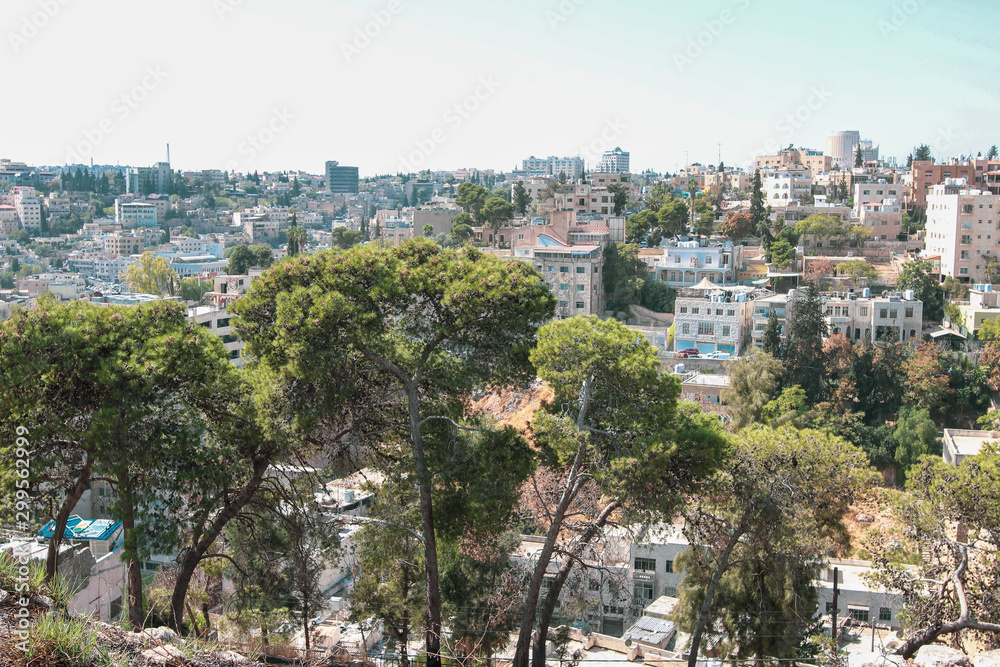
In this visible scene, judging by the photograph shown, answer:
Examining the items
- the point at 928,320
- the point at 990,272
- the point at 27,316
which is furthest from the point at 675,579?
the point at 990,272

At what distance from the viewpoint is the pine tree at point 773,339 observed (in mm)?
23875

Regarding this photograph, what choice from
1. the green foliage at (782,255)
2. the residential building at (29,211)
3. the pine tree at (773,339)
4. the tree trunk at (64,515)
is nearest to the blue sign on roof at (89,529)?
the tree trunk at (64,515)

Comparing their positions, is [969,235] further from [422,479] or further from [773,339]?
[422,479]

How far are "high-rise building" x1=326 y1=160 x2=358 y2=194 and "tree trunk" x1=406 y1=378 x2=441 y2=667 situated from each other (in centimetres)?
12193

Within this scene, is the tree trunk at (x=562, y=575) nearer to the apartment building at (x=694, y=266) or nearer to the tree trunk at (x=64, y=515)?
the tree trunk at (x=64, y=515)

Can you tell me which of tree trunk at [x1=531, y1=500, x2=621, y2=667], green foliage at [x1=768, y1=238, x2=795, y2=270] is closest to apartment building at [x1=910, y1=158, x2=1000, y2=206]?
green foliage at [x1=768, y1=238, x2=795, y2=270]

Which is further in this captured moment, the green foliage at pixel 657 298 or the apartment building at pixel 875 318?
the green foliage at pixel 657 298

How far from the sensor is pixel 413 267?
308 inches

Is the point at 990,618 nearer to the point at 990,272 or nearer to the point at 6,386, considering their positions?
the point at 6,386

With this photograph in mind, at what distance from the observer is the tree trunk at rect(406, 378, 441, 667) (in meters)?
7.51

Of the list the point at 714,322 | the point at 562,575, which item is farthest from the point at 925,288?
the point at 562,575

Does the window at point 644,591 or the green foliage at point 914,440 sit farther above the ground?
the green foliage at point 914,440

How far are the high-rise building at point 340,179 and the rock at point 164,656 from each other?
12534 centimetres

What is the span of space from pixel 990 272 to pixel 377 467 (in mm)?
29321
